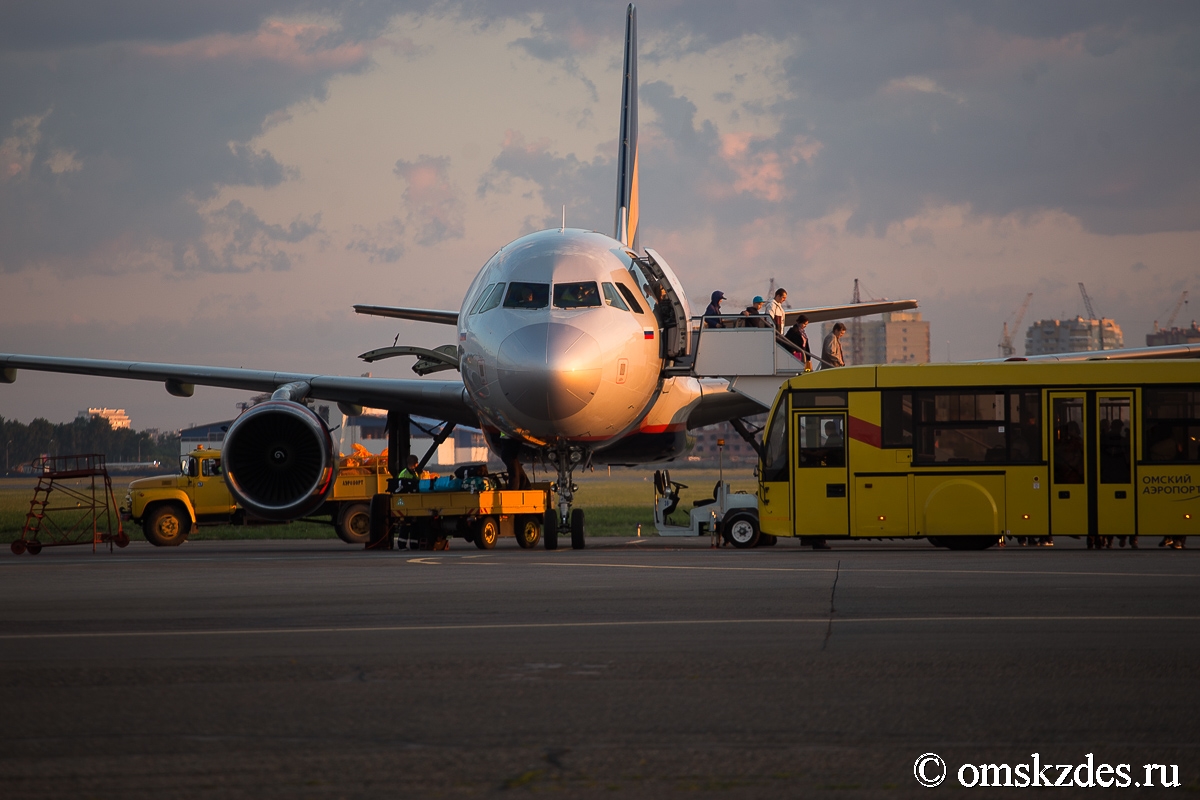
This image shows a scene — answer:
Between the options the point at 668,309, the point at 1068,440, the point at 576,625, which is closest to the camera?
the point at 576,625

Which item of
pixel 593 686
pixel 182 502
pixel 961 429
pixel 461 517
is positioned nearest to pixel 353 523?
pixel 182 502

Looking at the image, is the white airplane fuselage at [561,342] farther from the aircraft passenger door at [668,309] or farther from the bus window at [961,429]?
the bus window at [961,429]

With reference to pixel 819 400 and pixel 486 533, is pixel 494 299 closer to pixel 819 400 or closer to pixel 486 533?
pixel 486 533

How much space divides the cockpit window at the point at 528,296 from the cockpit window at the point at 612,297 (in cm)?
90


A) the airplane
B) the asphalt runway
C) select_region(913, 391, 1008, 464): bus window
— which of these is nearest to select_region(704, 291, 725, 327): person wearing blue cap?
the airplane

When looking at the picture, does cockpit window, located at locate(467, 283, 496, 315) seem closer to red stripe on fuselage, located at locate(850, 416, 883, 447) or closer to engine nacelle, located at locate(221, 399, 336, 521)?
engine nacelle, located at locate(221, 399, 336, 521)

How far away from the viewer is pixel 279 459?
75.8 feet

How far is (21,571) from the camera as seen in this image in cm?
1686

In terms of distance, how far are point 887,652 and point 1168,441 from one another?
1255 centimetres

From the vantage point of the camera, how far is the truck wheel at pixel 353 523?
3012 centimetres

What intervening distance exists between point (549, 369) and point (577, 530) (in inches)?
129

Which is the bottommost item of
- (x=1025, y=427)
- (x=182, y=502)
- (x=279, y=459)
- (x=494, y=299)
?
(x=182, y=502)

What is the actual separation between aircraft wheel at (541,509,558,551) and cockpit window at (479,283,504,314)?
338 centimetres

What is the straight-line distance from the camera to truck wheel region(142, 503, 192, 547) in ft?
97.0
